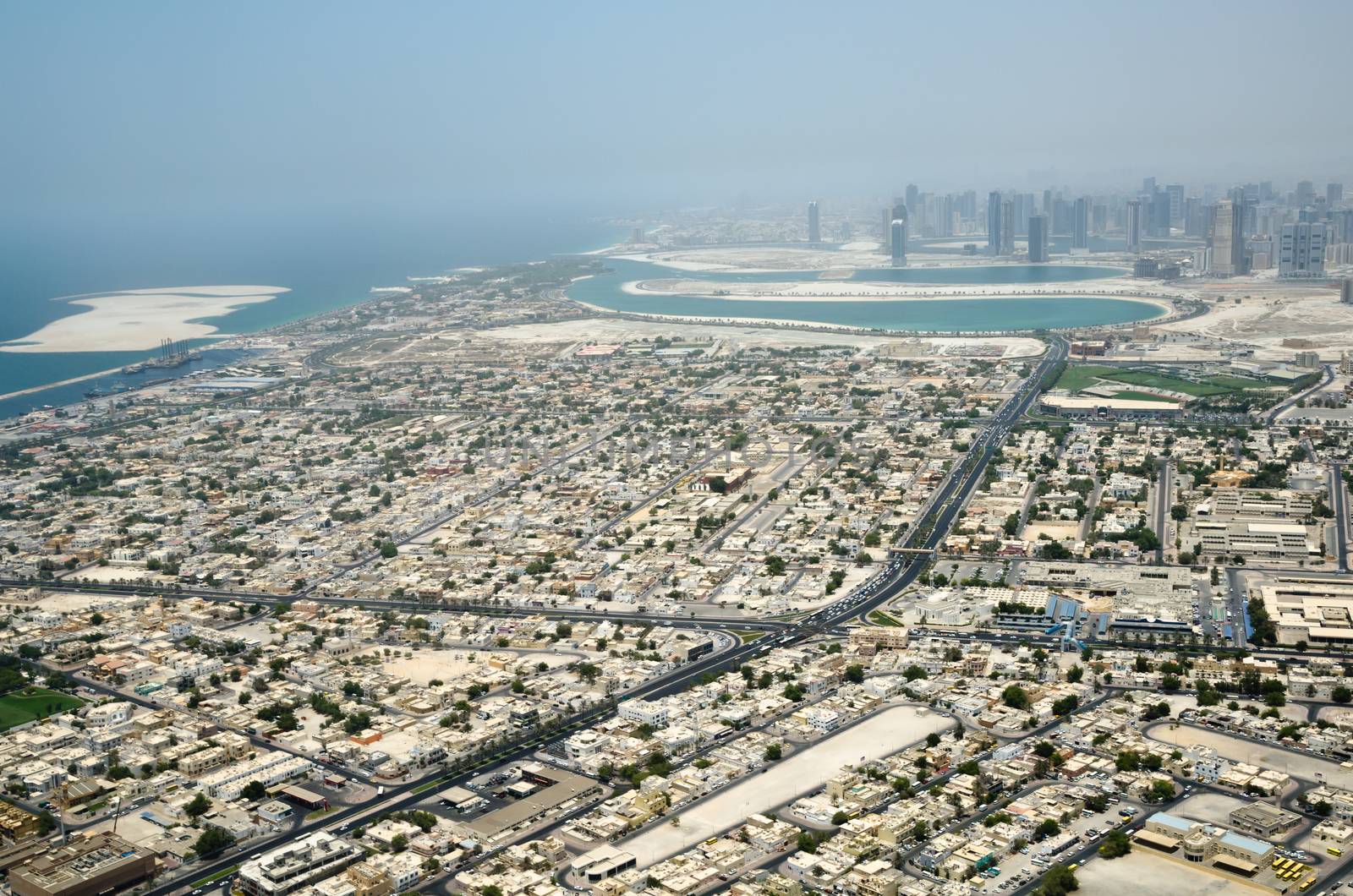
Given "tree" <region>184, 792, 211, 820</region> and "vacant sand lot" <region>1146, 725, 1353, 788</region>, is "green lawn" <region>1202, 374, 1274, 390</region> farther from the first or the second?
"tree" <region>184, 792, 211, 820</region>

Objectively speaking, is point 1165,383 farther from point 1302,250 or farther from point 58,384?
point 58,384

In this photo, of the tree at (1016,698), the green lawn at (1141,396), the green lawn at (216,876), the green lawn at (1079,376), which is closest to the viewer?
the green lawn at (216,876)

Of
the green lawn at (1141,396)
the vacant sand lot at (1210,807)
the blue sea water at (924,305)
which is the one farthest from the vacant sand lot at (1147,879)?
the blue sea water at (924,305)

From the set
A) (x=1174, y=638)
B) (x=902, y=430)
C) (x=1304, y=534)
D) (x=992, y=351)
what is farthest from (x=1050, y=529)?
(x=992, y=351)

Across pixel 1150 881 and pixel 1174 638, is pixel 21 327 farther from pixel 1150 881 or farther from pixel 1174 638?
pixel 1150 881

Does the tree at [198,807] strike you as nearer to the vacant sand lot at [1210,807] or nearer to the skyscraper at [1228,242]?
the vacant sand lot at [1210,807]

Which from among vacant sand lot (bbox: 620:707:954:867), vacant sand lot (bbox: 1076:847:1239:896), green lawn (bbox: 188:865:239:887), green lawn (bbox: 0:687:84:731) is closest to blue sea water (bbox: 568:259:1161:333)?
vacant sand lot (bbox: 620:707:954:867)

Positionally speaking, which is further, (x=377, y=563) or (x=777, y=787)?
(x=377, y=563)
